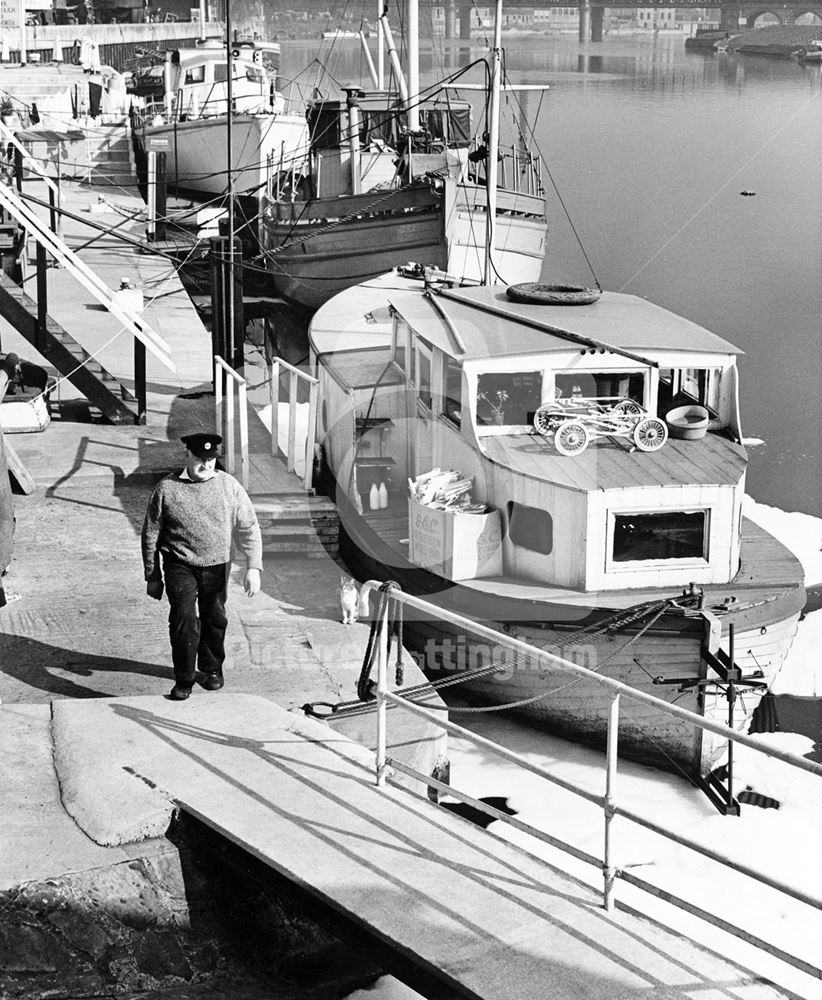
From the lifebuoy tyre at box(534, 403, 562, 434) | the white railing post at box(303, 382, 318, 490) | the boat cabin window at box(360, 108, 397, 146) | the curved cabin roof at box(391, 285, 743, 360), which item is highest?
the boat cabin window at box(360, 108, 397, 146)

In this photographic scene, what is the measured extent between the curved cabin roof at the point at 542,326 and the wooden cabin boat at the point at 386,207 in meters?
13.3

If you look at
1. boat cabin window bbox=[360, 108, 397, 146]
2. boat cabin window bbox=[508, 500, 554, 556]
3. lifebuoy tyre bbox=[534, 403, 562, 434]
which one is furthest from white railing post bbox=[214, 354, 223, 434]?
boat cabin window bbox=[360, 108, 397, 146]

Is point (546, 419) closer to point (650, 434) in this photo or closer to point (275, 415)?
point (650, 434)

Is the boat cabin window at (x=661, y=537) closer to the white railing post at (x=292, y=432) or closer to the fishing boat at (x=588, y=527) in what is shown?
the fishing boat at (x=588, y=527)

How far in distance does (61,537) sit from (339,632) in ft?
10.2

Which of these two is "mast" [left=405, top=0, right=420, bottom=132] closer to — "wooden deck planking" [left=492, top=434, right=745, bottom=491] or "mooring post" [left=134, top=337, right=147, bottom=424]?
"mooring post" [left=134, top=337, right=147, bottom=424]

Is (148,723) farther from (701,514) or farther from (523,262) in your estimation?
(523,262)

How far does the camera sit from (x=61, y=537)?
11.6 meters

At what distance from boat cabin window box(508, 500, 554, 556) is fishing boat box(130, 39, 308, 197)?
30569mm

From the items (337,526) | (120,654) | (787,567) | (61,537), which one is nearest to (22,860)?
(120,654)

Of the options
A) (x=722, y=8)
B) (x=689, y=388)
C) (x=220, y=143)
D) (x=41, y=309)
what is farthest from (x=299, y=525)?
(x=722, y=8)

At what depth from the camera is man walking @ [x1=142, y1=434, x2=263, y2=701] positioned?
7609 mm

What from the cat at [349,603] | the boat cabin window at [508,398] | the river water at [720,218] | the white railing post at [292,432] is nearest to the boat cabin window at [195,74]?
the river water at [720,218]

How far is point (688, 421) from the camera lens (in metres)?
12.4
